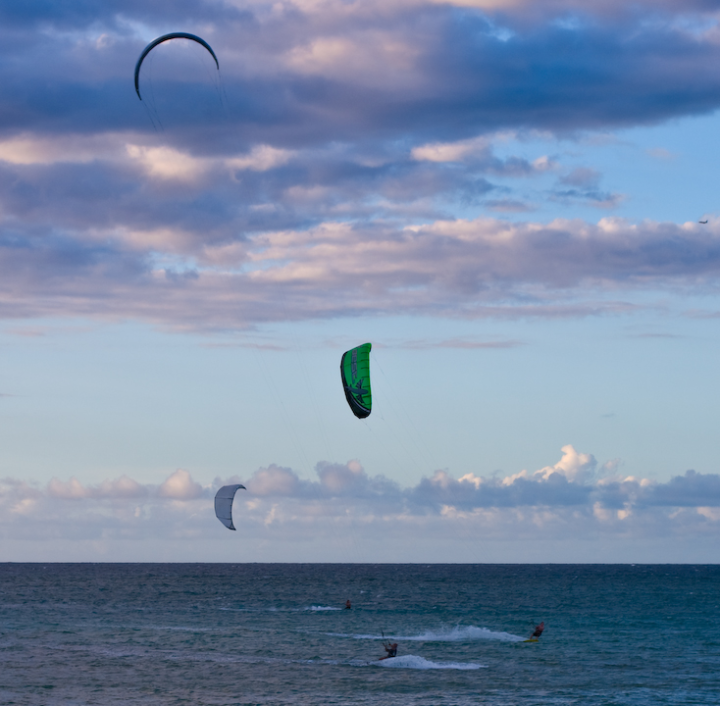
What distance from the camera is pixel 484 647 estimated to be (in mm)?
49375

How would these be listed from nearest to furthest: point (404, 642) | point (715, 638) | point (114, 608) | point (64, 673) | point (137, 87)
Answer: point (137, 87)
point (64, 673)
point (404, 642)
point (715, 638)
point (114, 608)

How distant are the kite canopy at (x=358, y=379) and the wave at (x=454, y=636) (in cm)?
2432

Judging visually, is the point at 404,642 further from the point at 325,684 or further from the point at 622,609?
the point at 622,609

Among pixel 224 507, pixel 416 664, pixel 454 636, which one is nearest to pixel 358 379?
pixel 224 507

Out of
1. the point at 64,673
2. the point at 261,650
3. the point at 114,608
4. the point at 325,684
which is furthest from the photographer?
the point at 114,608

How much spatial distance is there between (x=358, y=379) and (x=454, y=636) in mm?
27195

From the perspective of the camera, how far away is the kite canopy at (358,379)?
33.5 metres

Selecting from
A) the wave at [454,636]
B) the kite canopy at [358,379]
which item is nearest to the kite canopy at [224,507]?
the kite canopy at [358,379]

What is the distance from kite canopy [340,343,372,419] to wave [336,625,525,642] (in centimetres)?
2432

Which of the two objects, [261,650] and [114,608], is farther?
[114,608]

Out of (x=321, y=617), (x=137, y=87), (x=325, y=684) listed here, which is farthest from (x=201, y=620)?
(x=137, y=87)

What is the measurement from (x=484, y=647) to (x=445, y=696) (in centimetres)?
1566

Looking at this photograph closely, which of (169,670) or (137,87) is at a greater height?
(137,87)

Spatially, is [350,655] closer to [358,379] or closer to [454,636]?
[454,636]
